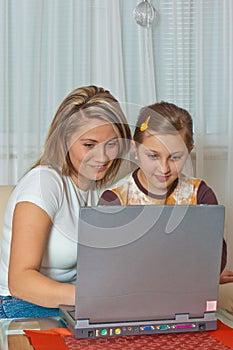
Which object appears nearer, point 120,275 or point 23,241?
point 120,275

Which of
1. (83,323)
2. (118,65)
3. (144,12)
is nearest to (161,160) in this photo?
(83,323)

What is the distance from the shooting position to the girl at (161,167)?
69.9 inches

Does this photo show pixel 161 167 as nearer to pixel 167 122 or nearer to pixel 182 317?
pixel 167 122

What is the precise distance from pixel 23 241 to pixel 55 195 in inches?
7.9

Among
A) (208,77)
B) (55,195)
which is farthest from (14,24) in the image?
(55,195)

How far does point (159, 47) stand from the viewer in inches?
114

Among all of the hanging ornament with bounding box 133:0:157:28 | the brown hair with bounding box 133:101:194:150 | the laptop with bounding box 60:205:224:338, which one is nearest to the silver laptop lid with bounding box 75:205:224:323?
the laptop with bounding box 60:205:224:338

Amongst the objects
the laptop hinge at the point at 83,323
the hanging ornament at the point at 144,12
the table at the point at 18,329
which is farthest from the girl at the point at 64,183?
the hanging ornament at the point at 144,12

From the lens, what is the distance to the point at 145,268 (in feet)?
4.20

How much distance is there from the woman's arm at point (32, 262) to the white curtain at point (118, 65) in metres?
1.16

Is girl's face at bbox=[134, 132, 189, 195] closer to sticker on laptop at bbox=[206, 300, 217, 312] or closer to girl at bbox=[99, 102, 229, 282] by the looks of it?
girl at bbox=[99, 102, 229, 282]

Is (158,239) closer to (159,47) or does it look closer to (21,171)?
(21,171)

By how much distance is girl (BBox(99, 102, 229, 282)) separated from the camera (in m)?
1.78

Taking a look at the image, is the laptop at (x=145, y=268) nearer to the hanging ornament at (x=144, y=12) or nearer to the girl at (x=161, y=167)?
the girl at (x=161, y=167)
